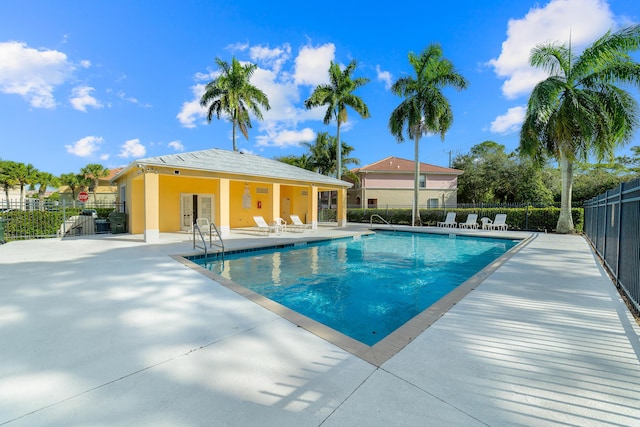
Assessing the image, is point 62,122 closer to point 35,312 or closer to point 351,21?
point 351,21

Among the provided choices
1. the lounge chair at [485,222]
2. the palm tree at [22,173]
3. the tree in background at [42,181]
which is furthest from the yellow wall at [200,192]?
the tree in background at [42,181]

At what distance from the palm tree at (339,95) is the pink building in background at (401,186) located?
8.32 metres

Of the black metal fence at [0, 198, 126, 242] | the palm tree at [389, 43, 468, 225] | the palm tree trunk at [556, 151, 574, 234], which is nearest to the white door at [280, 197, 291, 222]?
the palm tree at [389, 43, 468, 225]

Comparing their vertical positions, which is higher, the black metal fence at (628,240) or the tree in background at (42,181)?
the tree in background at (42,181)

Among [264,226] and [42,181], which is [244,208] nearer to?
[264,226]

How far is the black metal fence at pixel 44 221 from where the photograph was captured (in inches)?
447

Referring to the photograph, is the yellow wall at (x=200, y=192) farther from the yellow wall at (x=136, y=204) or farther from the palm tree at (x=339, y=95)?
the palm tree at (x=339, y=95)

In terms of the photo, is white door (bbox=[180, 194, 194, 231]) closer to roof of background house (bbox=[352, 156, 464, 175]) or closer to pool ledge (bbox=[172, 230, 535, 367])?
pool ledge (bbox=[172, 230, 535, 367])

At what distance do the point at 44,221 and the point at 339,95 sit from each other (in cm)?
2047

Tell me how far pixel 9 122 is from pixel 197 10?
2694 centimetres

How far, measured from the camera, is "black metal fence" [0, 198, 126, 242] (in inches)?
447

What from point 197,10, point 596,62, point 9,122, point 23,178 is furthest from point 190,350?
point 23,178

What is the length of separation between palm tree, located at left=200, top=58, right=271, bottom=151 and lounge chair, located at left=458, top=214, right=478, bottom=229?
1808 centimetres

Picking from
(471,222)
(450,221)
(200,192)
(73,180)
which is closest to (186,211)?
(200,192)
